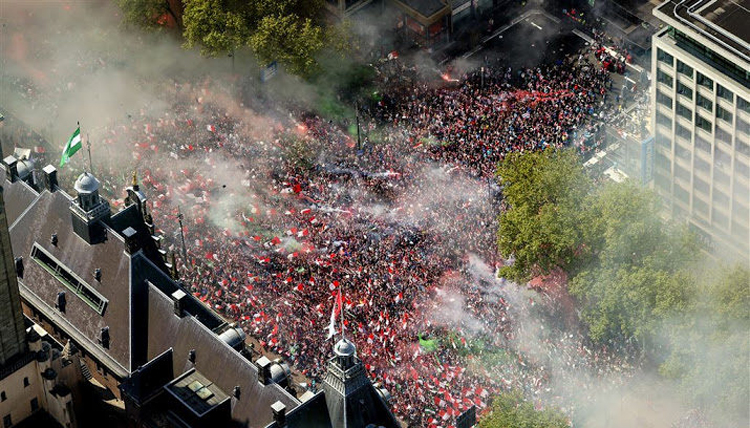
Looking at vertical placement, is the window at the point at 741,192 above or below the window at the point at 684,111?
below

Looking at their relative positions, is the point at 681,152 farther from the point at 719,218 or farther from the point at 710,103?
the point at 710,103

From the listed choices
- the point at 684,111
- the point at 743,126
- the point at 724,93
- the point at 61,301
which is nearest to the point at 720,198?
the point at 684,111

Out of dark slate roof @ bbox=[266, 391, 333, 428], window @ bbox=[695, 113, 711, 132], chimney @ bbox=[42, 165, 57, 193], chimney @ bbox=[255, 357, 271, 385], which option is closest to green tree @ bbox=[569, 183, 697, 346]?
window @ bbox=[695, 113, 711, 132]

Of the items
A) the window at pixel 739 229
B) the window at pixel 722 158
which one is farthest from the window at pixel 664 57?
the window at pixel 739 229

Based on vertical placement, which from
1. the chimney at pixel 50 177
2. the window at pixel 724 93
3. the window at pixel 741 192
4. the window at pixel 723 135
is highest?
the chimney at pixel 50 177

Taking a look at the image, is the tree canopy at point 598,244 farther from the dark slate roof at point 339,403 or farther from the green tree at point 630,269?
the dark slate roof at point 339,403

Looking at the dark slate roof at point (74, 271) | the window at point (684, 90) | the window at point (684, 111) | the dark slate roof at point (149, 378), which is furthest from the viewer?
the window at point (684, 111)

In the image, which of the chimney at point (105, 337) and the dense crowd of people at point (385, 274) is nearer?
the chimney at point (105, 337)

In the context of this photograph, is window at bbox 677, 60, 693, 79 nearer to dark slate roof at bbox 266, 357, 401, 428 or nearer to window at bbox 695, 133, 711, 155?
window at bbox 695, 133, 711, 155
